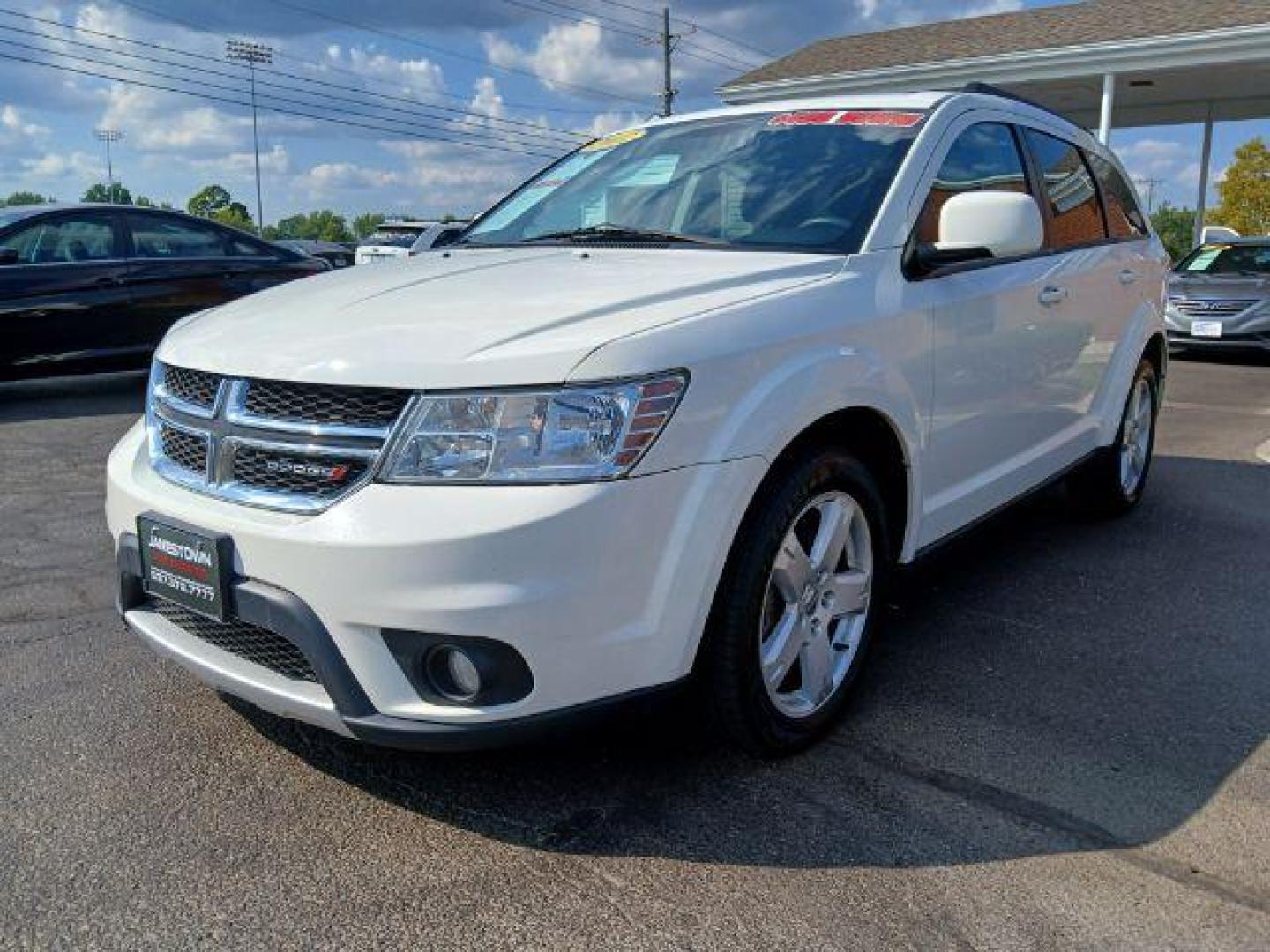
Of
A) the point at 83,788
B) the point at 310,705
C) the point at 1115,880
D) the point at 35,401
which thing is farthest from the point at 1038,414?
the point at 35,401

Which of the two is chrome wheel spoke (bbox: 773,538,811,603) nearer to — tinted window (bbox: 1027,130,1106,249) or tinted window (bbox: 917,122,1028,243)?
tinted window (bbox: 917,122,1028,243)

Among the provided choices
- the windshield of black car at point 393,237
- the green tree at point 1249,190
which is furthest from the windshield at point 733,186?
the green tree at point 1249,190

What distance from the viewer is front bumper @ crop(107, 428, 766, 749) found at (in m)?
2.15

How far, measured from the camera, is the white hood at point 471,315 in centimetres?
227

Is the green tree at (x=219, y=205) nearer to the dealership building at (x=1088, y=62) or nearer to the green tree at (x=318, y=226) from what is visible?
the green tree at (x=318, y=226)

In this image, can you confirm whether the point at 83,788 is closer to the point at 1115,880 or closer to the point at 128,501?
the point at 128,501

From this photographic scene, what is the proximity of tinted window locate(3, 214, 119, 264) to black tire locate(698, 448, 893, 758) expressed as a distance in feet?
24.4

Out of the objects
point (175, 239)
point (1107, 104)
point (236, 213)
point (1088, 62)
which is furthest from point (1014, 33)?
point (236, 213)

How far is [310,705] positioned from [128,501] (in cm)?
78

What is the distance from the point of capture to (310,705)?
7.68 feet

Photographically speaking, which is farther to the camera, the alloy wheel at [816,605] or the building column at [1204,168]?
the building column at [1204,168]

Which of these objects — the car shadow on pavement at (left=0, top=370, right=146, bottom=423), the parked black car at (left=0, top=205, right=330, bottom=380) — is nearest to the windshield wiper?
the car shadow on pavement at (left=0, top=370, right=146, bottom=423)

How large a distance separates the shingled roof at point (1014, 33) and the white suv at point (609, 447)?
51.0 feet

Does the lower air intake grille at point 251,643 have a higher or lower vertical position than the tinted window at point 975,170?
lower
